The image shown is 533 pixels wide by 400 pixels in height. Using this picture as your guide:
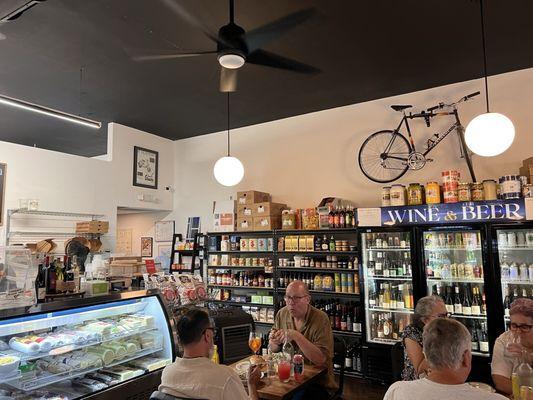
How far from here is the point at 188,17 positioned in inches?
148

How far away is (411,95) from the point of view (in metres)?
5.69

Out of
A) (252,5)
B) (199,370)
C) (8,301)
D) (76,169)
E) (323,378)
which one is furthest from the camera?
(76,169)

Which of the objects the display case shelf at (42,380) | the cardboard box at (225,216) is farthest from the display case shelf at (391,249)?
the display case shelf at (42,380)

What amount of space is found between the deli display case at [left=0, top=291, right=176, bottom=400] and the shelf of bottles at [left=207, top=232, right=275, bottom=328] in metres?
2.99

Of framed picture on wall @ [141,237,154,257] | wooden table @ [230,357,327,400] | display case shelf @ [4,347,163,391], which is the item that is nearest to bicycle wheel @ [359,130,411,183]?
wooden table @ [230,357,327,400]

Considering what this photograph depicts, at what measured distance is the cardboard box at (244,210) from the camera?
6.25 metres

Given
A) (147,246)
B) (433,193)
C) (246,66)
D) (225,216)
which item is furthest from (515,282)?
(147,246)

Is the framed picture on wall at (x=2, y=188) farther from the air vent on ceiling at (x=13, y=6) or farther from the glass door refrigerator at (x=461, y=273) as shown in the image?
the glass door refrigerator at (x=461, y=273)

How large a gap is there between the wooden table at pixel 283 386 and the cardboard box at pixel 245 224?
3.42m

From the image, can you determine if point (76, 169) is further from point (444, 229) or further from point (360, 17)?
point (444, 229)

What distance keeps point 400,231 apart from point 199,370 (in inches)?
139

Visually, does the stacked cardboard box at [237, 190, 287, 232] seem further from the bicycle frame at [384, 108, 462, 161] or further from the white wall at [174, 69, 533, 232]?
the bicycle frame at [384, 108, 462, 161]

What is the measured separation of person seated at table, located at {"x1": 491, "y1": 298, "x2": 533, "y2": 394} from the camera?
8.27ft

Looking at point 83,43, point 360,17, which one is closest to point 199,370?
point 360,17
